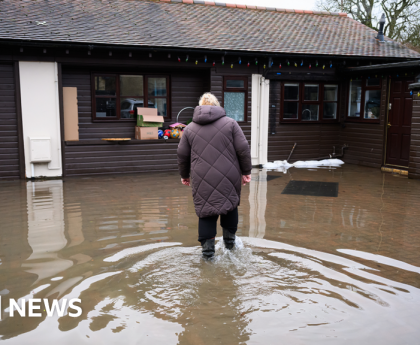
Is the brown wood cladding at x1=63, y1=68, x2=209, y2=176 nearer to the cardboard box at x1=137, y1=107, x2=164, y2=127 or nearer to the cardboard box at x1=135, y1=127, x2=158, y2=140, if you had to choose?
the cardboard box at x1=135, y1=127, x2=158, y2=140

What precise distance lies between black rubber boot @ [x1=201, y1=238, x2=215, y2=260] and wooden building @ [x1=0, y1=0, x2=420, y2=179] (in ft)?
22.1

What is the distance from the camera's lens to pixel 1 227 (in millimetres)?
6223

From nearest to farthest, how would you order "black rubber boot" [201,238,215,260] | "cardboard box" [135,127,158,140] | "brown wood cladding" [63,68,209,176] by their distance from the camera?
"black rubber boot" [201,238,215,260] → "brown wood cladding" [63,68,209,176] → "cardboard box" [135,127,158,140]

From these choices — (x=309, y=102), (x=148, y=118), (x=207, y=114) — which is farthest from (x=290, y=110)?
(x=207, y=114)

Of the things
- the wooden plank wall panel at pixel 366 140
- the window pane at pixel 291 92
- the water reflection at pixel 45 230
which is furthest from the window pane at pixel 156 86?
the wooden plank wall panel at pixel 366 140

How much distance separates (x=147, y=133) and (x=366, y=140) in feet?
19.9

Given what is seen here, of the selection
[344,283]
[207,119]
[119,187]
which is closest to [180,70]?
[119,187]

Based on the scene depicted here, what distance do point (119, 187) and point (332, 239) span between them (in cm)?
500

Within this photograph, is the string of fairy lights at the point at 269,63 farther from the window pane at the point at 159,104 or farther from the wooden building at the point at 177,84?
the window pane at the point at 159,104

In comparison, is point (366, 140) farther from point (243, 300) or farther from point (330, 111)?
point (243, 300)

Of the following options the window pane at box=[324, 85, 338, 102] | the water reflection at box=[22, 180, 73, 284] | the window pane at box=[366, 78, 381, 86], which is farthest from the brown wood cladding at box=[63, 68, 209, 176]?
the window pane at box=[366, 78, 381, 86]

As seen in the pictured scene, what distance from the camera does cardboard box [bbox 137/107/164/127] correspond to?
1135 cm

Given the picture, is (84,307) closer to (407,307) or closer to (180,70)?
(407,307)

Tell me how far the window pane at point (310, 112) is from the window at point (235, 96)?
6.51 feet
